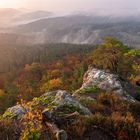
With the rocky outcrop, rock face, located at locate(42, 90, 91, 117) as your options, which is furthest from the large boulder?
the rocky outcrop

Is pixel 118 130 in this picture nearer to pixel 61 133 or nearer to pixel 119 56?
pixel 61 133

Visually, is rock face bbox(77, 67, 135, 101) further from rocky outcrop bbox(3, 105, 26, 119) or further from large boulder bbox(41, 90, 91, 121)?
rocky outcrop bbox(3, 105, 26, 119)

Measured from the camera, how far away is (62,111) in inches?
665

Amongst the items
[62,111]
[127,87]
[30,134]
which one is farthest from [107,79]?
[30,134]

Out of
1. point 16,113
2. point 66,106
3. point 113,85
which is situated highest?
point 66,106

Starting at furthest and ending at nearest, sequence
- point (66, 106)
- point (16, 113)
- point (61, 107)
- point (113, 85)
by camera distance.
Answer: point (113, 85) → point (16, 113) → point (66, 106) → point (61, 107)

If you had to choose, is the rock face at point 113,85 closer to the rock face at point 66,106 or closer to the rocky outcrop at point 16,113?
the rock face at point 66,106

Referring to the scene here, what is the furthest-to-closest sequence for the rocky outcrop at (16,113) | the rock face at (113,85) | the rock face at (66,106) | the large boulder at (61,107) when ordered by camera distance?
the rock face at (113,85) < the rocky outcrop at (16,113) < the rock face at (66,106) < the large boulder at (61,107)

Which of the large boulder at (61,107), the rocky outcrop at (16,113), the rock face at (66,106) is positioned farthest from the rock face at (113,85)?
the rocky outcrop at (16,113)

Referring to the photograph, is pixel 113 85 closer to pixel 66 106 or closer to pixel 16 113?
pixel 66 106

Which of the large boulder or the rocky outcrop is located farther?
the rocky outcrop

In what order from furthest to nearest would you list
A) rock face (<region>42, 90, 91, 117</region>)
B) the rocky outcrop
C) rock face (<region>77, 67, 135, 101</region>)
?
1. rock face (<region>77, 67, 135, 101</region>)
2. the rocky outcrop
3. rock face (<region>42, 90, 91, 117</region>)

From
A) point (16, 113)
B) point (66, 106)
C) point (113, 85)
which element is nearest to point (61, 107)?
point (66, 106)

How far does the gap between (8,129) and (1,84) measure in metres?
161
